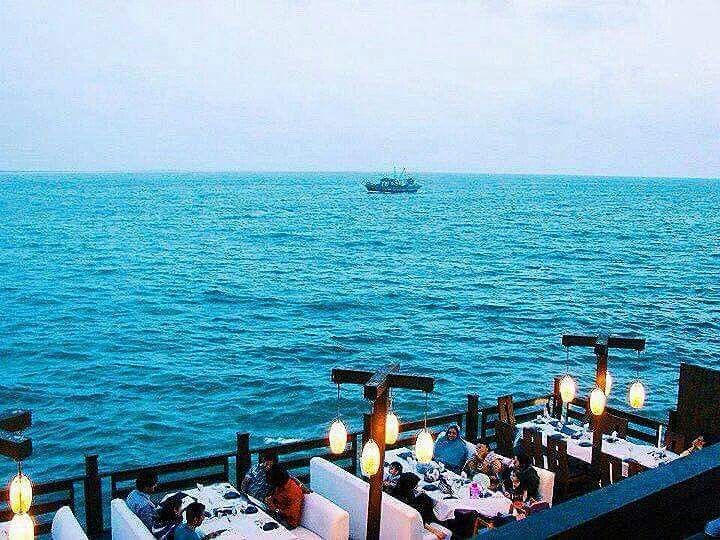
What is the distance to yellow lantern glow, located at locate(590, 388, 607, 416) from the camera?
11398 millimetres

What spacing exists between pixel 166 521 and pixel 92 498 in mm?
1900

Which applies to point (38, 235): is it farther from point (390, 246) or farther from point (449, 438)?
point (449, 438)

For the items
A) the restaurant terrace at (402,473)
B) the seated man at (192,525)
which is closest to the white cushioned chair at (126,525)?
the restaurant terrace at (402,473)

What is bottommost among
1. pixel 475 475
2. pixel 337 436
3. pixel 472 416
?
pixel 475 475

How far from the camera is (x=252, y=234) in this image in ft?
265

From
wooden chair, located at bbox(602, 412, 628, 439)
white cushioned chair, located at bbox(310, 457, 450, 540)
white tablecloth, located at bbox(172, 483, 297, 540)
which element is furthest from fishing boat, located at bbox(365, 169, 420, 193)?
white tablecloth, located at bbox(172, 483, 297, 540)

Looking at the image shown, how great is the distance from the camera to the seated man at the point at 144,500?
8953 millimetres

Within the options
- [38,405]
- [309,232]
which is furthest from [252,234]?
[38,405]

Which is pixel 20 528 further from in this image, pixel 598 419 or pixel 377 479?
pixel 598 419

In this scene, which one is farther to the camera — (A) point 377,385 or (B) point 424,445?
(B) point 424,445

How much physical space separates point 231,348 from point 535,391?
1328 cm

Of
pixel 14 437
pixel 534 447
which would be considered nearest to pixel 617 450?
pixel 534 447

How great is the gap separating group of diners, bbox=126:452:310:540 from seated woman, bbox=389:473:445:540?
149 cm

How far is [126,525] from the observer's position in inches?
341
